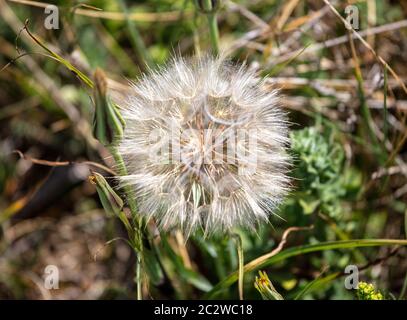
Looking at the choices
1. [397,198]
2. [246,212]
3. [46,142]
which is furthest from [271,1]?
[246,212]

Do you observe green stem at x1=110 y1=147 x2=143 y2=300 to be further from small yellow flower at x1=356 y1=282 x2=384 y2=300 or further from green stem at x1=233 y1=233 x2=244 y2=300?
small yellow flower at x1=356 y1=282 x2=384 y2=300

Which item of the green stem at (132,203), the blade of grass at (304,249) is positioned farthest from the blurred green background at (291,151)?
the green stem at (132,203)

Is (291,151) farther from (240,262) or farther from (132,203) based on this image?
(132,203)

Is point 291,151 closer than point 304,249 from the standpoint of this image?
No

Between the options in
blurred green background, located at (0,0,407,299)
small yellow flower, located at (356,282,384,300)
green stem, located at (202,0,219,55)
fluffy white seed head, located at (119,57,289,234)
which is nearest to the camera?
fluffy white seed head, located at (119,57,289,234)

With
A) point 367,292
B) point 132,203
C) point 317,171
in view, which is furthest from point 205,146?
point 367,292

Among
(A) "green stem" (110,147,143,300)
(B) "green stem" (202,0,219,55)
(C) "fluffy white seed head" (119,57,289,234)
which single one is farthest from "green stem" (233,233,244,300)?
(B) "green stem" (202,0,219,55)

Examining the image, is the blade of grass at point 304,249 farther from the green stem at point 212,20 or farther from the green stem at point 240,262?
the green stem at point 212,20
